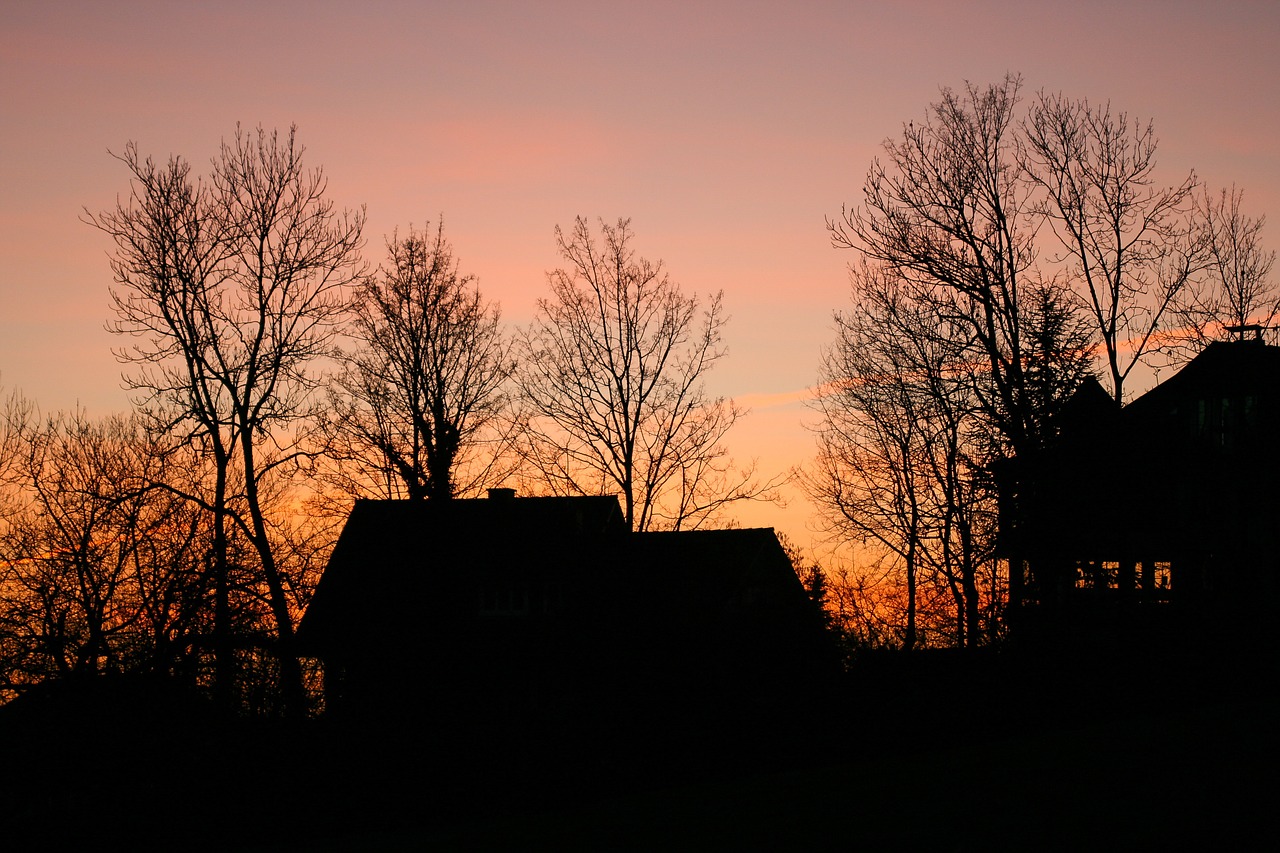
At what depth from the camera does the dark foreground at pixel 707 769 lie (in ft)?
49.2

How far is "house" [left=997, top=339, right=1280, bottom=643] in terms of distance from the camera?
24.9m

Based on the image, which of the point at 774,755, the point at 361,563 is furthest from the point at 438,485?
the point at 774,755

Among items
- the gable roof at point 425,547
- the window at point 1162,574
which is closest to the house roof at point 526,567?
the gable roof at point 425,547

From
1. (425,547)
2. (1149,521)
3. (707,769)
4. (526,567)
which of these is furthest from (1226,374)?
(425,547)

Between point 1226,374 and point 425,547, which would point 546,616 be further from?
point 1226,374

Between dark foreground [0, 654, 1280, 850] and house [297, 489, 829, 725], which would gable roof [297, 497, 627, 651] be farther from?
dark foreground [0, 654, 1280, 850]

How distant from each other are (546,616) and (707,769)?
44.5ft

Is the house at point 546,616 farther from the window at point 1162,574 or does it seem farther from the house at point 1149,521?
the window at point 1162,574

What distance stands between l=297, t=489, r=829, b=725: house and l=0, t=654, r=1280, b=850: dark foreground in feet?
3.79

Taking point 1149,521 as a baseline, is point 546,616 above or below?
below

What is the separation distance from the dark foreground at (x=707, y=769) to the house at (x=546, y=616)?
45.5 inches

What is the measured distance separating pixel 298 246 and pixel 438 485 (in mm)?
11316

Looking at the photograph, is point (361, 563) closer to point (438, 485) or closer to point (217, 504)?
point (438, 485)

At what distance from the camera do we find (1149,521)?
28.0m
